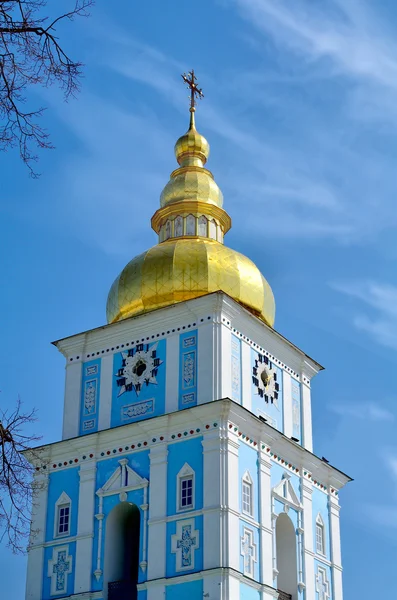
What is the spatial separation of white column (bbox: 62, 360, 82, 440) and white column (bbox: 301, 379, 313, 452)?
4.57m

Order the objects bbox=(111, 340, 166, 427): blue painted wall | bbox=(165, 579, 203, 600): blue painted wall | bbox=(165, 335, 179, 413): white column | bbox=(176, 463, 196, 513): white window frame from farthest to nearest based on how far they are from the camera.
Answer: bbox=(111, 340, 166, 427): blue painted wall → bbox=(165, 335, 179, 413): white column → bbox=(176, 463, 196, 513): white window frame → bbox=(165, 579, 203, 600): blue painted wall

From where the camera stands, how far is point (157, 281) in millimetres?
23891

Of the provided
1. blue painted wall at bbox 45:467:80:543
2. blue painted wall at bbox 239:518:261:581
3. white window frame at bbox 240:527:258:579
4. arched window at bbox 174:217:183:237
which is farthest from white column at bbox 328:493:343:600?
arched window at bbox 174:217:183:237

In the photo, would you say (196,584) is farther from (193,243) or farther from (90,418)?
(193,243)

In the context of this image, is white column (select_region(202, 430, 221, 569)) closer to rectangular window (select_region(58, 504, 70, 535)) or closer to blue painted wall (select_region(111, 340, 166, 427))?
blue painted wall (select_region(111, 340, 166, 427))

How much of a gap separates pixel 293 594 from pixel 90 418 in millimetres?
5119

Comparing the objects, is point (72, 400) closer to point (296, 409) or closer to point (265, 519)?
point (296, 409)

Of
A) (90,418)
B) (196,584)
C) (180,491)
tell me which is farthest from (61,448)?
(196,584)

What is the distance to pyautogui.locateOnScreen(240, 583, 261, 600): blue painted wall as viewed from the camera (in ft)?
65.7

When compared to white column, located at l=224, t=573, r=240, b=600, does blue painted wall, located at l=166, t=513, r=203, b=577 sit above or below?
above

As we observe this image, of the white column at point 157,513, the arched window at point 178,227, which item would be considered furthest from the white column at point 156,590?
the arched window at point 178,227

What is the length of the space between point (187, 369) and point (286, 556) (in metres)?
3.96

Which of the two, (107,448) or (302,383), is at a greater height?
(302,383)

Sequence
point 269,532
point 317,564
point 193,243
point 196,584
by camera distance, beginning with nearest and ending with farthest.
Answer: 1. point 196,584
2. point 269,532
3. point 317,564
4. point 193,243
